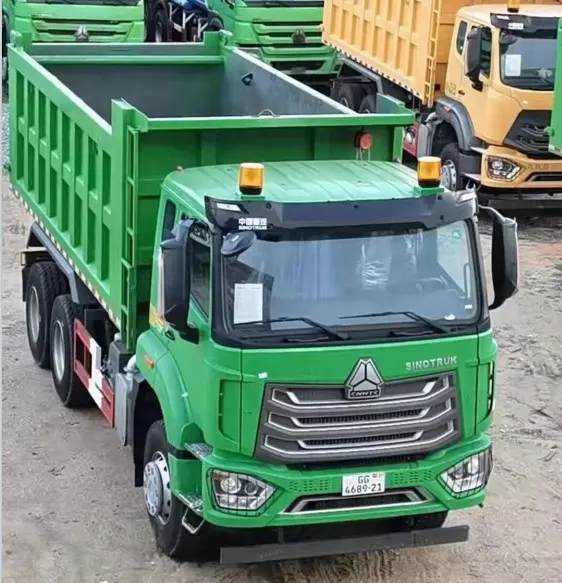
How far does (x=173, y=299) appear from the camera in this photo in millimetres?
5516

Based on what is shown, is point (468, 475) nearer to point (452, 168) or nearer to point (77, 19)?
point (452, 168)

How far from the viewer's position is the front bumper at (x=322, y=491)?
5625mm

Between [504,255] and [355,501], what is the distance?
132cm

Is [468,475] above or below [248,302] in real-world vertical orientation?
below

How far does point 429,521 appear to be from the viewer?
6469 millimetres

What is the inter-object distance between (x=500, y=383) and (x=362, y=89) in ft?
26.8

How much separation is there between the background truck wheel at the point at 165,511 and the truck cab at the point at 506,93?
7.37 m

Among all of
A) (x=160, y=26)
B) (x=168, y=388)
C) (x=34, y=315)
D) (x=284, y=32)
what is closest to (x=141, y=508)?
(x=168, y=388)

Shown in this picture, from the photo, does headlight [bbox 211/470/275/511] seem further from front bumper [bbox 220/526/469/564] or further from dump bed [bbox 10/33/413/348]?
dump bed [bbox 10/33/413/348]

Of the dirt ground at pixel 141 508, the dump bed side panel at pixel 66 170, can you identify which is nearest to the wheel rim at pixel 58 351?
the dirt ground at pixel 141 508

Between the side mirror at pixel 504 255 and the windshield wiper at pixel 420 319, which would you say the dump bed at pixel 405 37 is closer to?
the side mirror at pixel 504 255

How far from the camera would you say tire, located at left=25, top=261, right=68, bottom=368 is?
8742 mm

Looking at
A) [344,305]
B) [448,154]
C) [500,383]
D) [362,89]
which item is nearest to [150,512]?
[344,305]

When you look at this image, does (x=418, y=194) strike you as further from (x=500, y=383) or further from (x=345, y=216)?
(x=500, y=383)
